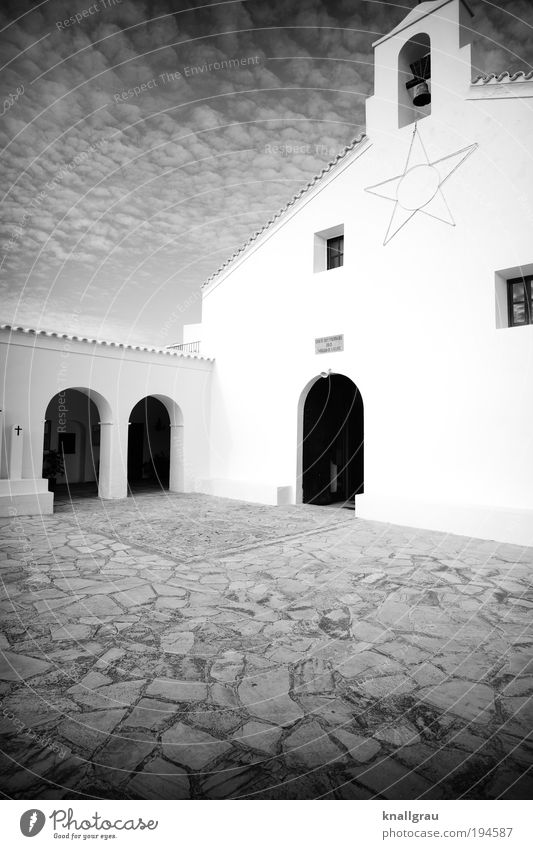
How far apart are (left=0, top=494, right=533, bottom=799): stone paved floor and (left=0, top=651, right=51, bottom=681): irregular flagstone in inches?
0.6

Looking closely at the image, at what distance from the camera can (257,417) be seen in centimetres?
1273

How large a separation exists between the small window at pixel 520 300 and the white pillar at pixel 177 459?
9.12m

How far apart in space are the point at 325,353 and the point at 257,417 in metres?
2.83

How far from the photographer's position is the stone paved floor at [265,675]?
2.32 m

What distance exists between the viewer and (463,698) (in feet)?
10.0

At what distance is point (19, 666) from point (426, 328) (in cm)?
854

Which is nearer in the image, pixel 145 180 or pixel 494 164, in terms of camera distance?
pixel 494 164

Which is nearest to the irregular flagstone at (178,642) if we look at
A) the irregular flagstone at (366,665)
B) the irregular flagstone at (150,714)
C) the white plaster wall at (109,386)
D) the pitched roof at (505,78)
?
the irregular flagstone at (150,714)

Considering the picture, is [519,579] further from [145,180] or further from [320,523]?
[145,180]

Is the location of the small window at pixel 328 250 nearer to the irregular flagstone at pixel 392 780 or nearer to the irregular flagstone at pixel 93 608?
the irregular flagstone at pixel 93 608

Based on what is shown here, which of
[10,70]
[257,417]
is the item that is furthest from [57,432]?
[10,70]

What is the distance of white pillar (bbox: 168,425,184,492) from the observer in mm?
13828

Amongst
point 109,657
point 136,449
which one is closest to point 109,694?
point 109,657

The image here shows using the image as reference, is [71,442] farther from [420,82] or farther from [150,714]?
[150,714]
